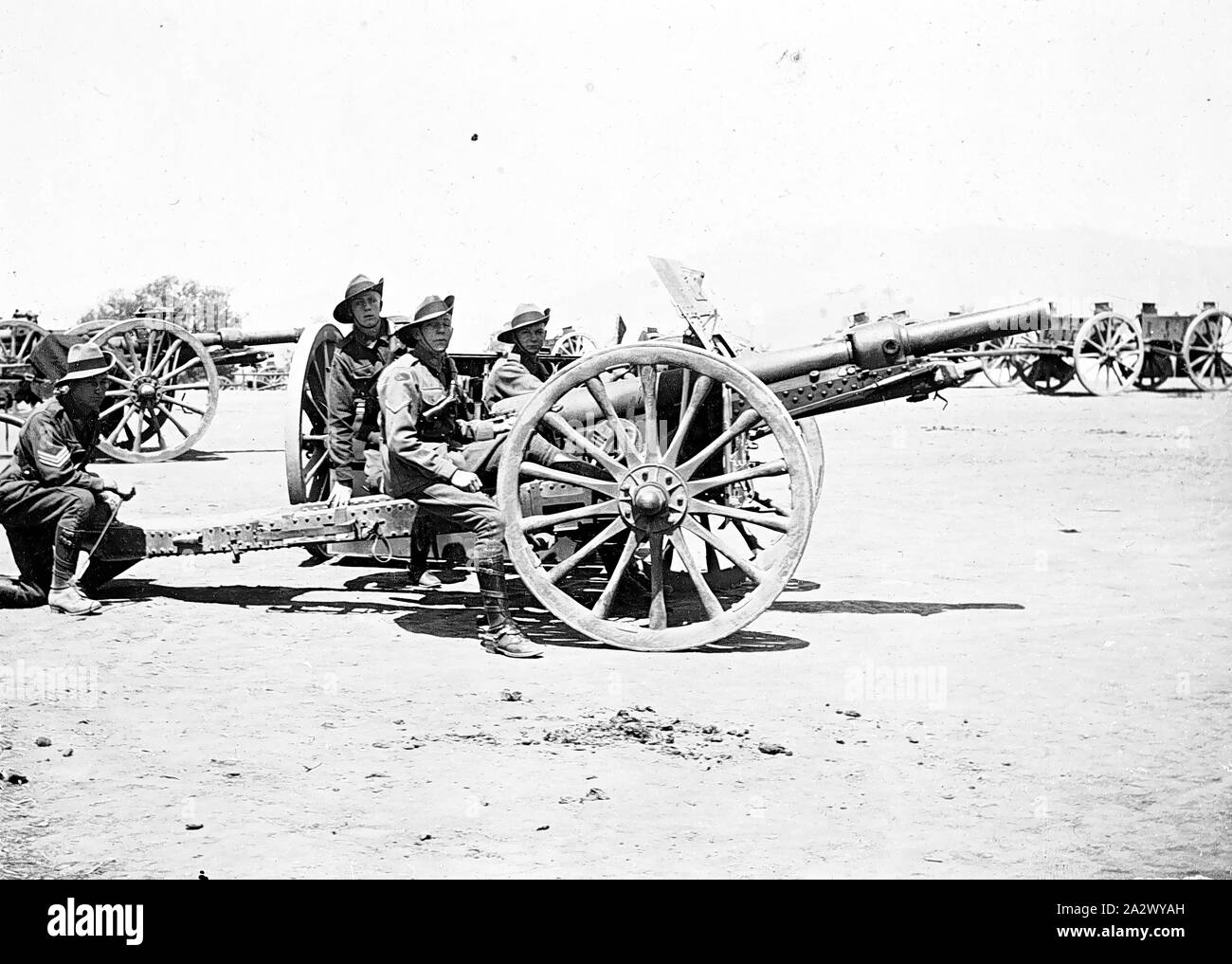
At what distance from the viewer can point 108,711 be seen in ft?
17.0

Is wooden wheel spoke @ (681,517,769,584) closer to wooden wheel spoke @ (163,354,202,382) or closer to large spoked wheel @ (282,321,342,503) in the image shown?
large spoked wheel @ (282,321,342,503)

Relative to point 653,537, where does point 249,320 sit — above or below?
above

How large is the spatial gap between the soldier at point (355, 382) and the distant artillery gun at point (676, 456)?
1.17ft

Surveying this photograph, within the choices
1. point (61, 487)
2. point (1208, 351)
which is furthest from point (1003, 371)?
point (61, 487)

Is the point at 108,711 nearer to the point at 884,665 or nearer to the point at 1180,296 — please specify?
the point at 884,665

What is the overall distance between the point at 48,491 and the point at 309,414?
2.09 metres

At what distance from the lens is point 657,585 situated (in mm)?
5836

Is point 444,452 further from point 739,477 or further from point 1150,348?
point 1150,348

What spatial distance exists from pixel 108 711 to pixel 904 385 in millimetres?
4080

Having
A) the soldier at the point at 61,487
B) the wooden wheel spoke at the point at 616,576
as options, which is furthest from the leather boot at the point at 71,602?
the wooden wheel spoke at the point at 616,576

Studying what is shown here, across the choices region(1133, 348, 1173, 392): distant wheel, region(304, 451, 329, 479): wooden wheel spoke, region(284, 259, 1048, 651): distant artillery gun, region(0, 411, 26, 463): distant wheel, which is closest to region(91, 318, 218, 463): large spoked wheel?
region(0, 411, 26, 463): distant wheel

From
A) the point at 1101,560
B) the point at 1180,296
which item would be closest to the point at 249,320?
the point at 1180,296

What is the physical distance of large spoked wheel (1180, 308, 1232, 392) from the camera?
22844mm

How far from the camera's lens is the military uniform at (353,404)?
773 centimetres
